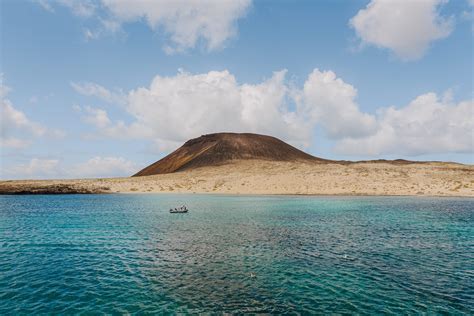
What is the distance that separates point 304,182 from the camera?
113 metres

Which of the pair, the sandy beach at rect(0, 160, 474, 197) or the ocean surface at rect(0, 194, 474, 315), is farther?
the sandy beach at rect(0, 160, 474, 197)

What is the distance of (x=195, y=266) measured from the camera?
A: 22.5 meters

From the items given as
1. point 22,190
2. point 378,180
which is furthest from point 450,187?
point 22,190

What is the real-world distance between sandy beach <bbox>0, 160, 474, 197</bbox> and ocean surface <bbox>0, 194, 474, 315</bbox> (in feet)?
206

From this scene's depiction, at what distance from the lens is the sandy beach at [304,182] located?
9856 centimetres

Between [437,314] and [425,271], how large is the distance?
7049 millimetres

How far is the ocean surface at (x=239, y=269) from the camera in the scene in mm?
16484

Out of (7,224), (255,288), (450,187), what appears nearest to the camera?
(255,288)

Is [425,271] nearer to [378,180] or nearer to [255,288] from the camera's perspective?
[255,288]

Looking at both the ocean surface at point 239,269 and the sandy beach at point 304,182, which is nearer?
the ocean surface at point 239,269

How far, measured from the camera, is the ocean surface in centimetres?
1648

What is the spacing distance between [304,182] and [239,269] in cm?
9357

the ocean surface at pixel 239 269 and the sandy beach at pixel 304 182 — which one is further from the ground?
the sandy beach at pixel 304 182

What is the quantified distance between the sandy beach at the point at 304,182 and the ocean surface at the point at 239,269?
62.7 m
